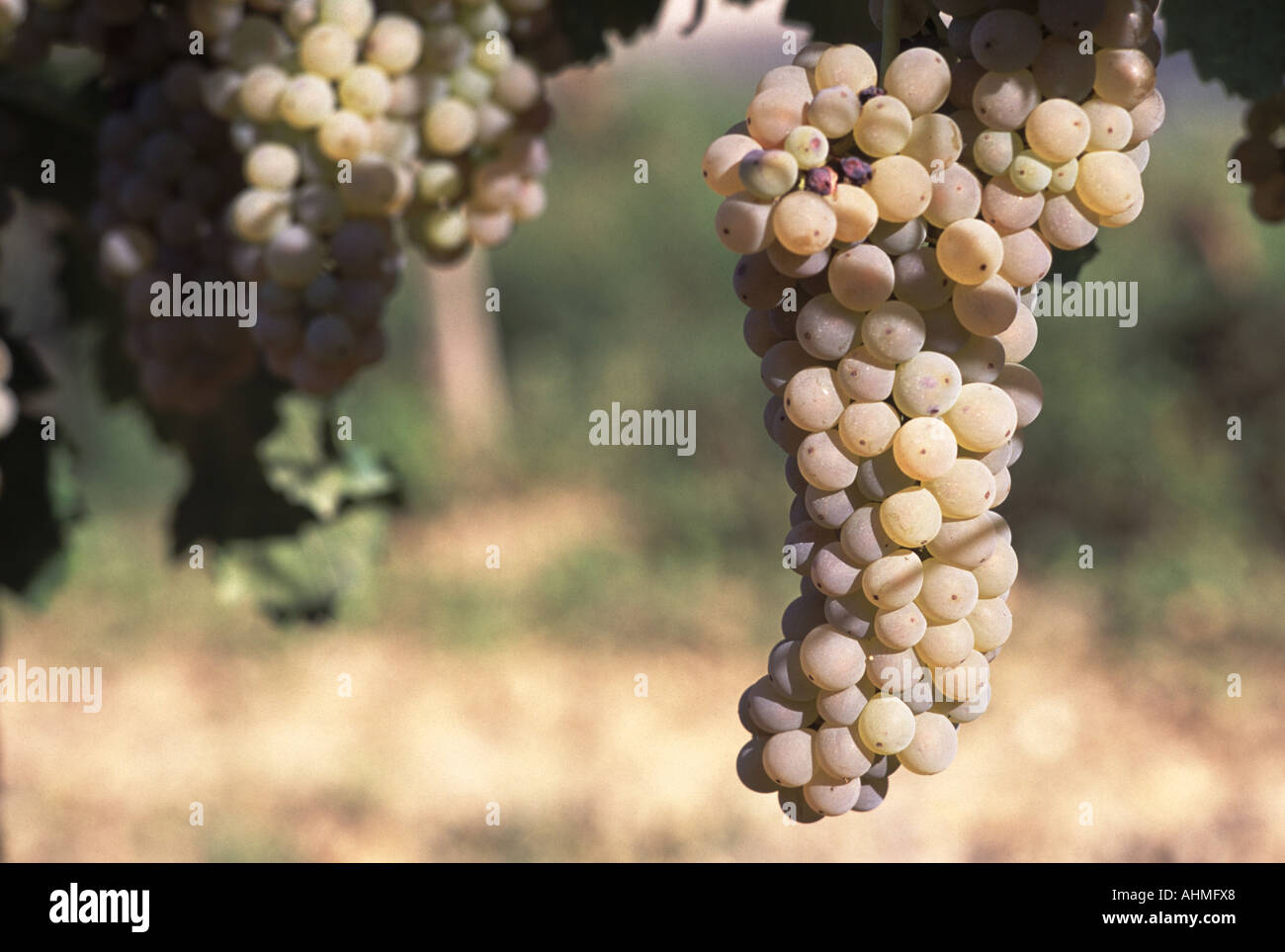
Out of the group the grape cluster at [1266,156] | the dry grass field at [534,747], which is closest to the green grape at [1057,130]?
the grape cluster at [1266,156]

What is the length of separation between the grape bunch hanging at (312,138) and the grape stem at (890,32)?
0.39m

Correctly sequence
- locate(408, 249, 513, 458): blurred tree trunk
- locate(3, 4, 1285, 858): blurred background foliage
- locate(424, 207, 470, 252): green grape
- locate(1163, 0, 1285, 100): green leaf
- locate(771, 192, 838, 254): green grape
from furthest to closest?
1. locate(408, 249, 513, 458): blurred tree trunk
2. locate(3, 4, 1285, 858): blurred background foliage
3. locate(424, 207, 470, 252): green grape
4. locate(1163, 0, 1285, 100): green leaf
5. locate(771, 192, 838, 254): green grape

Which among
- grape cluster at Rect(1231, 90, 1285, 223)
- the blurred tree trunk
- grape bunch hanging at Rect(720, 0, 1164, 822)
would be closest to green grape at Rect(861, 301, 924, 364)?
grape bunch hanging at Rect(720, 0, 1164, 822)

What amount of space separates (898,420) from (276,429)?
794mm

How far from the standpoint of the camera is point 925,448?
55 centimetres

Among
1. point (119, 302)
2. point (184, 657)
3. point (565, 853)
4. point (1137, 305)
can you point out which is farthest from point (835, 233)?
point (1137, 305)

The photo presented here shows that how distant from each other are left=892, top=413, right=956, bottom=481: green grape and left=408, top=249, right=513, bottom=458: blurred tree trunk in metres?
5.10

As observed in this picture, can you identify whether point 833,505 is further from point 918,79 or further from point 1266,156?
point 1266,156

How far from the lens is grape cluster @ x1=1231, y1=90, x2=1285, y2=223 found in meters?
0.81

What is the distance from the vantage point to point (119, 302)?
1313 mm

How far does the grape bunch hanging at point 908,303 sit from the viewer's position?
0.52 m

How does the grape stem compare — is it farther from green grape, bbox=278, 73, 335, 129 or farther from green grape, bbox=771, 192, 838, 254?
green grape, bbox=278, 73, 335, 129

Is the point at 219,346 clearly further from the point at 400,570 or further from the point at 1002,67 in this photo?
the point at 400,570

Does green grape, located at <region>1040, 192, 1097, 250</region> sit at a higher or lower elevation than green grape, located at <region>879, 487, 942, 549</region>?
higher
